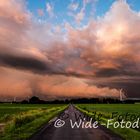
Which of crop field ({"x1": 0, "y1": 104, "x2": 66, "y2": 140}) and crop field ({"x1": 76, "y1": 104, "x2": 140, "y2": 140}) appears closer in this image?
crop field ({"x1": 76, "y1": 104, "x2": 140, "y2": 140})

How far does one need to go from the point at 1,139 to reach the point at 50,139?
12.4ft

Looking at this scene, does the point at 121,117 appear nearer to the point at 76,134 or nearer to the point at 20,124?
the point at 20,124

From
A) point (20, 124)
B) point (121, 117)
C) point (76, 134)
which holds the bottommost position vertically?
point (76, 134)

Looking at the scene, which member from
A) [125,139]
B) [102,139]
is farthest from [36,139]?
[125,139]

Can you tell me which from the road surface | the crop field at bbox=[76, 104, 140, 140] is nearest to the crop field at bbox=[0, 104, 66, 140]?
the road surface

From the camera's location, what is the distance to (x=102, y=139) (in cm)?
1967

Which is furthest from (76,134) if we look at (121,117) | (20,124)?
(121,117)

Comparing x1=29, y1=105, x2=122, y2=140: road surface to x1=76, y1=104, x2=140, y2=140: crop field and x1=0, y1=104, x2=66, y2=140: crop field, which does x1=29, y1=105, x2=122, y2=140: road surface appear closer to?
x1=76, y1=104, x2=140, y2=140: crop field

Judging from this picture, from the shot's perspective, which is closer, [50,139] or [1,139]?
[50,139]

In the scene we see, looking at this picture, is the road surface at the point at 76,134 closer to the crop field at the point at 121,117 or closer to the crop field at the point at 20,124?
the crop field at the point at 121,117

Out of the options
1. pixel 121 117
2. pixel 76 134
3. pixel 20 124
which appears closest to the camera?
pixel 76 134

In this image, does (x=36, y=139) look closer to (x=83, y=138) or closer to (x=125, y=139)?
(x=83, y=138)

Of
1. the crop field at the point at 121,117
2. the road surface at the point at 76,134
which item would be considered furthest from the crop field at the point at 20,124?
the crop field at the point at 121,117

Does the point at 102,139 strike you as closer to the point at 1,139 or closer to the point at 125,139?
the point at 125,139
